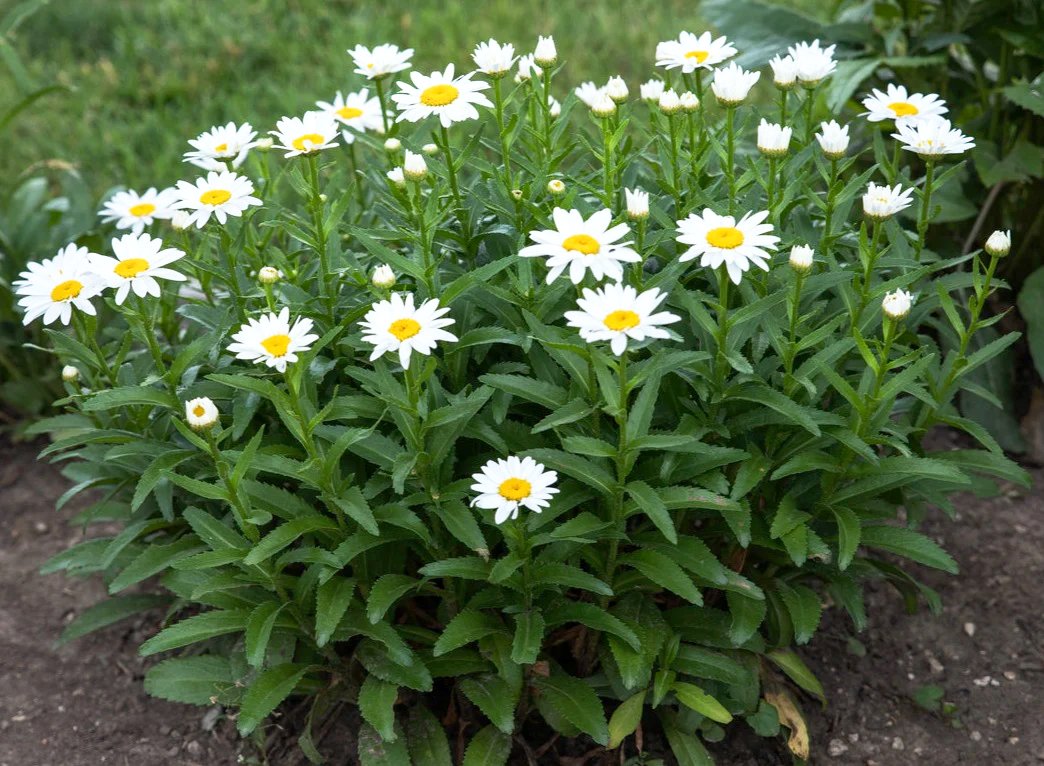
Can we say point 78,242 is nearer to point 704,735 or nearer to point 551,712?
point 551,712

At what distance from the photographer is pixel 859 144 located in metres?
3.56

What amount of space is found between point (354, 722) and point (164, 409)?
828 millimetres

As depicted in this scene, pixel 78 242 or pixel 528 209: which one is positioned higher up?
pixel 528 209

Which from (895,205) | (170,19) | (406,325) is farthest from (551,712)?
(170,19)

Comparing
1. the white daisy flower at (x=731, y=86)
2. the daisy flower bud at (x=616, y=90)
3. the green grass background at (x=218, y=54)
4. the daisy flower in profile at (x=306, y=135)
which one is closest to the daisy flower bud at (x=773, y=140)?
the white daisy flower at (x=731, y=86)

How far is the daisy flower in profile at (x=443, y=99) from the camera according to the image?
2.34m

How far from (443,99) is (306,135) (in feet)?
0.94

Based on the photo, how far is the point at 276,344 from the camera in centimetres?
203

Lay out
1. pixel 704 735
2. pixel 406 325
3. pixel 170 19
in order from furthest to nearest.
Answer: pixel 170 19, pixel 704 735, pixel 406 325

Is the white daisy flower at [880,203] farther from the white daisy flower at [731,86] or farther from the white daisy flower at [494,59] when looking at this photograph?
the white daisy flower at [494,59]

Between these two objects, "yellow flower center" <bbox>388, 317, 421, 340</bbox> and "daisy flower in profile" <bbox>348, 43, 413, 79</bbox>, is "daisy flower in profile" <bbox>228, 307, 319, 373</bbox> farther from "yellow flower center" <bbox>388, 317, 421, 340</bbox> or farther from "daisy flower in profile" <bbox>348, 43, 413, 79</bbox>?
"daisy flower in profile" <bbox>348, 43, 413, 79</bbox>

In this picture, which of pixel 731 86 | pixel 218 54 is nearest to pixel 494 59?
pixel 731 86

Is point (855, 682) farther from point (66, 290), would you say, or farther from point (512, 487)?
point (66, 290)

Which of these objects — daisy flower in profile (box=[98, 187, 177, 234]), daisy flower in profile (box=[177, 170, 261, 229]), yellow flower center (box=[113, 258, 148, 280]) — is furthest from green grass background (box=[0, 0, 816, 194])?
yellow flower center (box=[113, 258, 148, 280])
